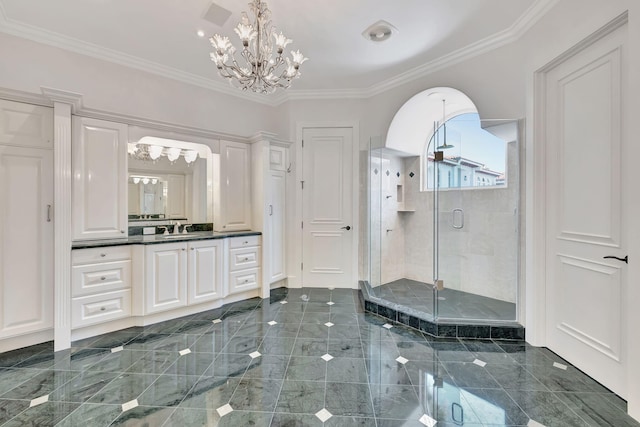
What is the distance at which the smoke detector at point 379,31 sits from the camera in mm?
2578

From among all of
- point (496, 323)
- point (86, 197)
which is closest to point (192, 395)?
point (86, 197)

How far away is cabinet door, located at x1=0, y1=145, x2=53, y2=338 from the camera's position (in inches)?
88.5

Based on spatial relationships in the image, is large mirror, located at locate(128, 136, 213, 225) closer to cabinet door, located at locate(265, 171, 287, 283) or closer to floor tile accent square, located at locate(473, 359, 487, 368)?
cabinet door, located at locate(265, 171, 287, 283)

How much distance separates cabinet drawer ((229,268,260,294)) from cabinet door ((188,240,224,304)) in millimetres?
175

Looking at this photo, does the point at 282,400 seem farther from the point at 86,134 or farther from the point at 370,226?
the point at 86,134

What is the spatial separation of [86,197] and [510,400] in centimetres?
386

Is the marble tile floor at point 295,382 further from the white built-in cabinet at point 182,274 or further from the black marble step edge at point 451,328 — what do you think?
the white built-in cabinet at point 182,274

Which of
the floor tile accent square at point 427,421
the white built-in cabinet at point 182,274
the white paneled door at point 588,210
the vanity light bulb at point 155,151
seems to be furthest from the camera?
the vanity light bulb at point 155,151

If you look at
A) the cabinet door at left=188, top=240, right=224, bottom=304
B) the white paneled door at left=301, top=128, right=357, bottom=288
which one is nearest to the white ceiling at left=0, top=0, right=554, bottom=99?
the white paneled door at left=301, top=128, right=357, bottom=288

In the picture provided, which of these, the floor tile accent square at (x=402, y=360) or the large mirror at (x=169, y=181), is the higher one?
the large mirror at (x=169, y=181)

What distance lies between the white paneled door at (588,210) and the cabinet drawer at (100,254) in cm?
394

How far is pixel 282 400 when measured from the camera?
67.6 inches

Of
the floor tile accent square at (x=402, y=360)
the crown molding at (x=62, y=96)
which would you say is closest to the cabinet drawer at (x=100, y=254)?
the crown molding at (x=62, y=96)

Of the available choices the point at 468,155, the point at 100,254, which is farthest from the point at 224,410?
the point at 468,155
